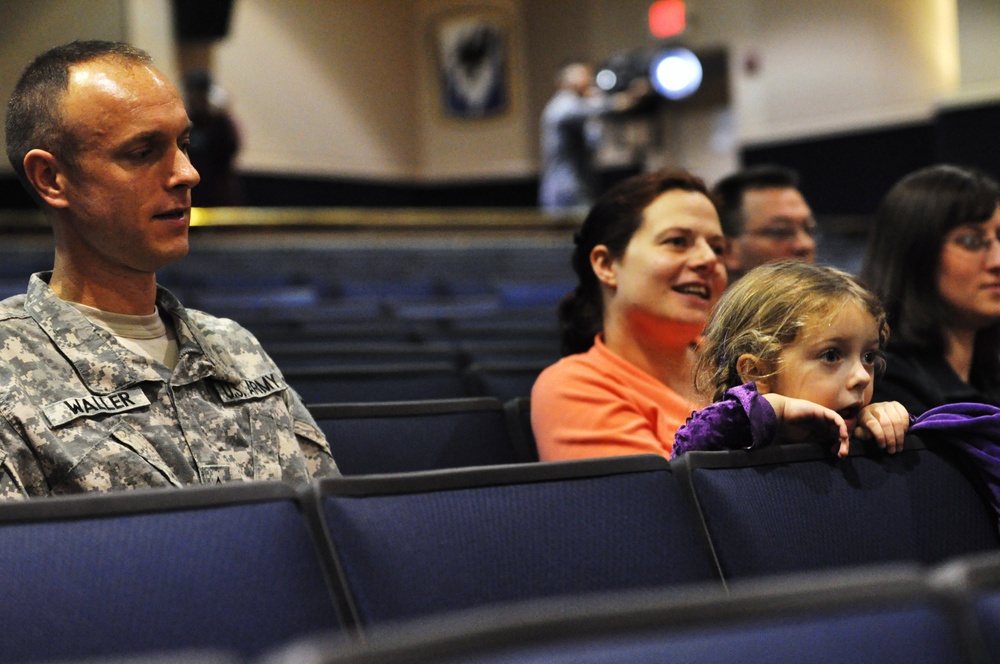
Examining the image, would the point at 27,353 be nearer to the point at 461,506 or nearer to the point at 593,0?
the point at 461,506

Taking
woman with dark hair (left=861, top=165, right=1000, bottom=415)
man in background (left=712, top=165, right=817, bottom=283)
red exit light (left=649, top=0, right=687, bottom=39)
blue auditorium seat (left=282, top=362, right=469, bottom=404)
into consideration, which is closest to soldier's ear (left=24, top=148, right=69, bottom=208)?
blue auditorium seat (left=282, top=362, right=469, bottom=404)

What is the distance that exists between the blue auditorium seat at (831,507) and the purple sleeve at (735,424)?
24mm

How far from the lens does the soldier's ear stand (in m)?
1.12

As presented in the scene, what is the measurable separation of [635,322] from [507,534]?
659 millimetres

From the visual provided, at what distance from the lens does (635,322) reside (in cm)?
158

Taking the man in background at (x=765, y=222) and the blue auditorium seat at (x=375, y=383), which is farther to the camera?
the man in background at (x=765, y=222)

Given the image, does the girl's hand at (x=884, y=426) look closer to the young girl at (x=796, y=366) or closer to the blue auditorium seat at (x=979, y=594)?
the young girl at (x=796, y=366)

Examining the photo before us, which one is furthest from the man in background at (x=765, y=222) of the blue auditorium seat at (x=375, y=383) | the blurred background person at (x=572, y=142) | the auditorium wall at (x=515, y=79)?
the auditorium wall at (x=515, y=79)

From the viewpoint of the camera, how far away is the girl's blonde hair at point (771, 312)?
120cm

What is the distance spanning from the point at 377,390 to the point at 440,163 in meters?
8.57

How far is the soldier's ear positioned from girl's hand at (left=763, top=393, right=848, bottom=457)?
0.73m

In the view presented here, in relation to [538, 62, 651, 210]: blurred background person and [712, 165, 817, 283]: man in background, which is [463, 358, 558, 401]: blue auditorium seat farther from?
[538, 62, 651, 210]: blurred background person

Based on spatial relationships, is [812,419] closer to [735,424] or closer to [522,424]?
[735,424]

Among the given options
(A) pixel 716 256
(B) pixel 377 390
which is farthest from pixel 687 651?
(B) pixel 377 390
